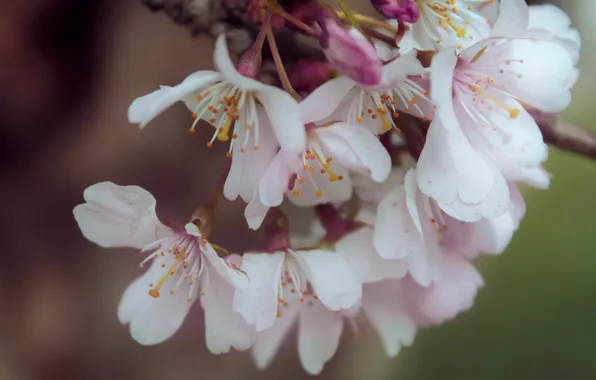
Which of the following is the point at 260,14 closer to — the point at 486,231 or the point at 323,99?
the point at 323,99

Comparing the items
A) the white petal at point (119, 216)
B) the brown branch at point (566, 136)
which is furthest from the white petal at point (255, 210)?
the brown branch at point (566, 136)

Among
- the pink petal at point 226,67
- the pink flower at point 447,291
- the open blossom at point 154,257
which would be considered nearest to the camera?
the pink petal at point 226,67

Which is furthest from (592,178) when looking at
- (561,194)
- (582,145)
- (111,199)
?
(111,199)

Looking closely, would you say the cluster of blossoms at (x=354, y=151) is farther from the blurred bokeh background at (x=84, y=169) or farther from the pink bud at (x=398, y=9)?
the blurred bokeh background at (x=84, y=169)

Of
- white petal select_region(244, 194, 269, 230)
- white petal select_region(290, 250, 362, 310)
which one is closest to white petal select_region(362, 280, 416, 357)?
white petal select_region(290, 250, 362, 310)

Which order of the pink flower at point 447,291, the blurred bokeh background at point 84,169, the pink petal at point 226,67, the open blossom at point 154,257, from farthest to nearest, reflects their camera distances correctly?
the blurred bokeh background at point 84,169
the pink flower at point 447,291
the open blossom at point 154,257
the pink petal at point 226,67

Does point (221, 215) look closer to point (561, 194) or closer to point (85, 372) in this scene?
point (85, 372)

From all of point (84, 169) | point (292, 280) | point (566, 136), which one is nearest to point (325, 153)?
point (292, 280)

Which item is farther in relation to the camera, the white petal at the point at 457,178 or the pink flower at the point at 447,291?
the pink flower at the point at 447,291
